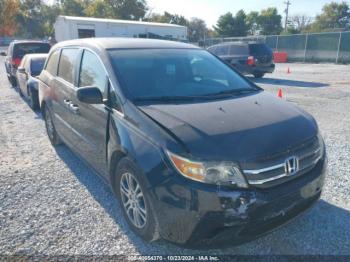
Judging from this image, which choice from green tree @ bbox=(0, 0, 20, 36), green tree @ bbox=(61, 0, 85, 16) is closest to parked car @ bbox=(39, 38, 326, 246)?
green tree @ bbox=(0, 0, 20, 36)

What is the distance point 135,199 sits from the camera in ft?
9.12

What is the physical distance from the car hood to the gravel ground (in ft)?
2.64

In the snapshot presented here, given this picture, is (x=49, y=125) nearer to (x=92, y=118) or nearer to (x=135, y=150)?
(x=92, y=118)

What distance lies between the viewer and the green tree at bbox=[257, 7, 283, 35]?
213 ft

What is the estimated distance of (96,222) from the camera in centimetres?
319

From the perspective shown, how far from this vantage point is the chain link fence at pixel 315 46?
82.6ft

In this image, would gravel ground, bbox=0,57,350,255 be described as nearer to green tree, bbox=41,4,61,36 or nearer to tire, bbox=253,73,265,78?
tire, bbox=253,73,265,78

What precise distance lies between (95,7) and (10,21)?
16.8 m

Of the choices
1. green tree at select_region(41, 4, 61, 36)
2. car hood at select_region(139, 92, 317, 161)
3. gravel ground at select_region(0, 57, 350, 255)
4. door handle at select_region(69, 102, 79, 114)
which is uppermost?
green tree at select_region(41, 4, 61, 36)

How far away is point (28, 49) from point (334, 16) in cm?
6860

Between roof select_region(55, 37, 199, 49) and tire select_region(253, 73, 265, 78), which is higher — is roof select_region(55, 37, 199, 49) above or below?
above

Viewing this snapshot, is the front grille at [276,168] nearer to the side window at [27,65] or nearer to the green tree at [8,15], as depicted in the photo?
the side window at [27,65]

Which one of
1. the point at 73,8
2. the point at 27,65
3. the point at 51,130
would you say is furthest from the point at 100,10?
the point at 51,130

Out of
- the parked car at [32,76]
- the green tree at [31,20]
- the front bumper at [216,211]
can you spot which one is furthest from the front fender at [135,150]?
the green tree at [31,20]
